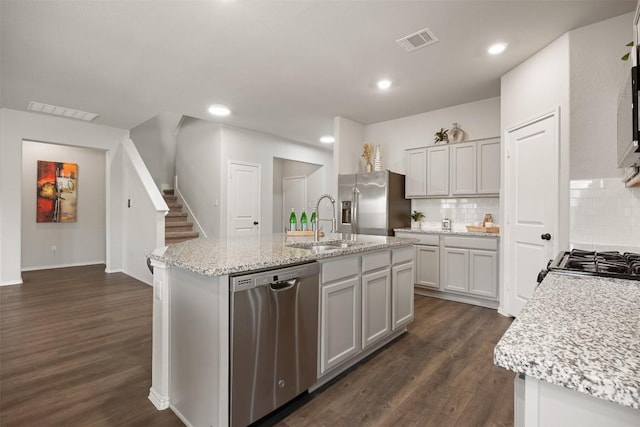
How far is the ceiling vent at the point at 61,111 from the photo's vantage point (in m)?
4.38

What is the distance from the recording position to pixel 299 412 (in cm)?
181

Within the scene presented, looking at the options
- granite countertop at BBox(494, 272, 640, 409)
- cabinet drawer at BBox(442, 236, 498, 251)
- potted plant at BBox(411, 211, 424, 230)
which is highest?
potted plant at BBox(411, 211, 424, 230)

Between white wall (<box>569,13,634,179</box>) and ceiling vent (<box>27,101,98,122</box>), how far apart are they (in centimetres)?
606

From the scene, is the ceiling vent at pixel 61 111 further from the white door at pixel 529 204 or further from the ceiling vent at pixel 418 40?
the white door at pixel 529 204

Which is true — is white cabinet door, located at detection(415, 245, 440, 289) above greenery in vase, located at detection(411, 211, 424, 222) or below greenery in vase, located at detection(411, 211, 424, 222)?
below

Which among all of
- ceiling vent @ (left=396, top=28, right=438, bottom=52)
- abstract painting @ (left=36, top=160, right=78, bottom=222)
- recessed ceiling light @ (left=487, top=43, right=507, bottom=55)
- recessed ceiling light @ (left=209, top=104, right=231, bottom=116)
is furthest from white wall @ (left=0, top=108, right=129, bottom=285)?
recessed ceiling light @ (left=487, top=43, right=507, bottom=55)

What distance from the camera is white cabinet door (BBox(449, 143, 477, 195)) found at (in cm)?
409

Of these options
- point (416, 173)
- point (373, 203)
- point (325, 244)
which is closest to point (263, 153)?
point (373, 203)

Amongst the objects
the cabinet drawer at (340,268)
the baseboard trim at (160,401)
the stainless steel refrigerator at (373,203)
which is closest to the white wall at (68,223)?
the stainless steel refrigerator at (373,203)

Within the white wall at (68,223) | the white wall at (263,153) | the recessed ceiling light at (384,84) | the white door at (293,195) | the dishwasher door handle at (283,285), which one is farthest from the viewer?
the white door at (293,195)

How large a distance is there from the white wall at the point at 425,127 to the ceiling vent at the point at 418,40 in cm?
195

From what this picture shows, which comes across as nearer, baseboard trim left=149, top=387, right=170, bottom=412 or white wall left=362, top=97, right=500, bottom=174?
baseboard trim left=149, top=387, right=170, bottom=412

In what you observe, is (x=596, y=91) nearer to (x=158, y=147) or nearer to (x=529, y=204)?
(x=529, y=204)

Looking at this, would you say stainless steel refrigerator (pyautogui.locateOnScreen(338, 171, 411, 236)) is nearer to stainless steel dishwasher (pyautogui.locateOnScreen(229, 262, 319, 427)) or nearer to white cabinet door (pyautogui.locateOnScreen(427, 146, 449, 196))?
white cabinet door (pyautogui.locateOnScreen(427, 146, 449, 196))
